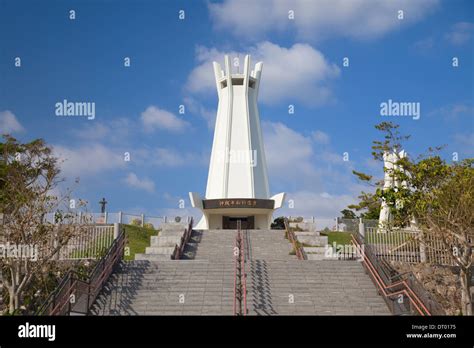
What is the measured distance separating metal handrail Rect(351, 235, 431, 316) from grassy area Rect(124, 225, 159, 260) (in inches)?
416

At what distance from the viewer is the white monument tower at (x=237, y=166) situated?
30.0m

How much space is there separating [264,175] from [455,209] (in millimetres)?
18776

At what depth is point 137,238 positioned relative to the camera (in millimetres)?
24016

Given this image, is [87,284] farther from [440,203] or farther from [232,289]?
[440,203]

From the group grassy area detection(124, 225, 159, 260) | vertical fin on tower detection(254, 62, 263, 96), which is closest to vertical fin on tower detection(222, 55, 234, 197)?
vertical fin on tower detection(254, 62, 263, 96)

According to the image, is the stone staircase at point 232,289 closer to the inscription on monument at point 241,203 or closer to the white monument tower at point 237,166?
the inscription on monument at point 241,203

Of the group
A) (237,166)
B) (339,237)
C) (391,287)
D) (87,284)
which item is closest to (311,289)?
(391,287)

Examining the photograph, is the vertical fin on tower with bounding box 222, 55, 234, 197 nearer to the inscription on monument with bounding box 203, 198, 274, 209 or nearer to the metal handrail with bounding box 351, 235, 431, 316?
the inscription on monument with bounding box 203, 198, 274, 209

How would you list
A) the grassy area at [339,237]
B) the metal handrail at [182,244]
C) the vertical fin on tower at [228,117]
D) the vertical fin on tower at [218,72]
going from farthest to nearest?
the vertical fin on tower at [218,72]
the vertical fin on tower at [228,117]
the grassy area at [339,237]
the metal handrail at [182,244]

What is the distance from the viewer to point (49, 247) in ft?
43.4

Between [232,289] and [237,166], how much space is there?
753 inches

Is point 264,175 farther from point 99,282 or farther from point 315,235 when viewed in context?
point 99,282

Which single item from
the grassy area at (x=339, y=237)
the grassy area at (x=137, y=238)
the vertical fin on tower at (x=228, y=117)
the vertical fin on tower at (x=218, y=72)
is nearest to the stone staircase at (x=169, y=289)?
the grassy area at (x=137, y=238)

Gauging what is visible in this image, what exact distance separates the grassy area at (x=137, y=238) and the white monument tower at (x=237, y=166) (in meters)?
4.84
